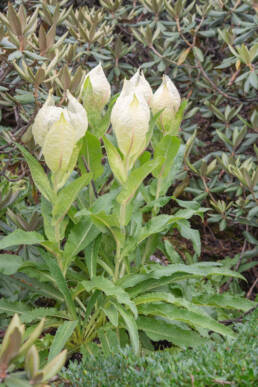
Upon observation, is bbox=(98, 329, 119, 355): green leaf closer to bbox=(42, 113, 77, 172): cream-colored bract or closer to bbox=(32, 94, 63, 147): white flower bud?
bbox=(42, 113, 77, 172): cream-colored bract

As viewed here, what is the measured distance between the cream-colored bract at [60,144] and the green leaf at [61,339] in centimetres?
64

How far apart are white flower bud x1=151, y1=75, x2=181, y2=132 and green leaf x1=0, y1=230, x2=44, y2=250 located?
80 cm

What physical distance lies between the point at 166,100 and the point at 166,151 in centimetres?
23

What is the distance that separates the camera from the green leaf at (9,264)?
1976mm

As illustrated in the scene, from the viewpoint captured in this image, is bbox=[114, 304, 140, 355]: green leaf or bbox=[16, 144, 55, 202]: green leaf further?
bbox=[16, 144, 55, 202]: green leaf

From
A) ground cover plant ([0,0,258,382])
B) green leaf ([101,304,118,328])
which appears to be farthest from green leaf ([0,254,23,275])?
green leaf ([101,304,118,328])

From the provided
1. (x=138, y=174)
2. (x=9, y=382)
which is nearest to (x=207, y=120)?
(x=138, y=174)

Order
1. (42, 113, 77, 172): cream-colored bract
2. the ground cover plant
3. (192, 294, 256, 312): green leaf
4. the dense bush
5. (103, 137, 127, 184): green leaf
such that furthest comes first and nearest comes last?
(192, 294, 256, 312): green leaf < (103, 137, 127, 184): green leaf < the ground cover plant < (42, 113, 77, 172): cream-colored bract < the dense bush

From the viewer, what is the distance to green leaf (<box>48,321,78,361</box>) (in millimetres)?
1767

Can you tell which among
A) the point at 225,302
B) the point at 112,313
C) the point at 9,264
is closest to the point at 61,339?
the point at 112,313

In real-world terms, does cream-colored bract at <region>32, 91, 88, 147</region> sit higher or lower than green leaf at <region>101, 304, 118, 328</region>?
higher

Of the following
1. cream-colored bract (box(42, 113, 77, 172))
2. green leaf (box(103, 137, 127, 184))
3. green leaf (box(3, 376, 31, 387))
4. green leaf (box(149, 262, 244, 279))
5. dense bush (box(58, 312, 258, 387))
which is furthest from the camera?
green leaf (box(149, 262, 244, 279))

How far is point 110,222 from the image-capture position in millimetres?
1955

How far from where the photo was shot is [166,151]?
2.14m
